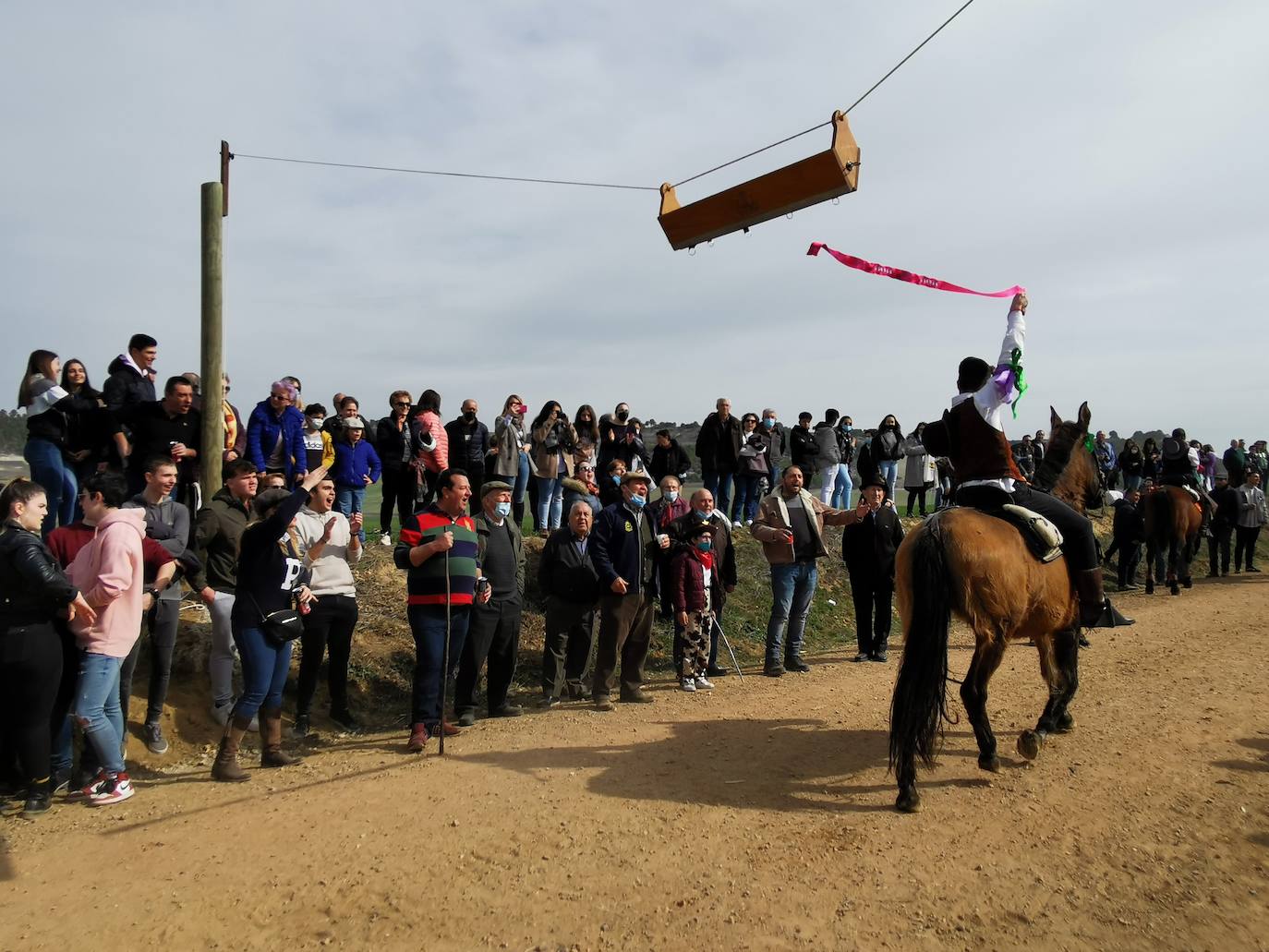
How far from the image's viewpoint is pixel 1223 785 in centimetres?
595

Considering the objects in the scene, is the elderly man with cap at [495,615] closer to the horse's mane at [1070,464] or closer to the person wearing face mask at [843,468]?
the horse's mane at [1070,464]

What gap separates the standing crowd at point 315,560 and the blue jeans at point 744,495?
2508 mm

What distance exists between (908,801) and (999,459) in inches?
104

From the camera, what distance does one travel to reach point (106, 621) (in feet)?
20.2

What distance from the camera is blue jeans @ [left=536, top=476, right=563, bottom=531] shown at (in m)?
13.4

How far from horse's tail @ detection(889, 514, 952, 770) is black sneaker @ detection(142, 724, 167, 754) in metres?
5.84

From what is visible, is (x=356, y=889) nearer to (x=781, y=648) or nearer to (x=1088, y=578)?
(x=1088, y=578)

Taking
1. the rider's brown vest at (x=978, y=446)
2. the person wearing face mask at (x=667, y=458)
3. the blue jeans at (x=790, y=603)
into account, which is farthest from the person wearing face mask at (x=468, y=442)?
the rider's brown vest at (x=978, y=446)

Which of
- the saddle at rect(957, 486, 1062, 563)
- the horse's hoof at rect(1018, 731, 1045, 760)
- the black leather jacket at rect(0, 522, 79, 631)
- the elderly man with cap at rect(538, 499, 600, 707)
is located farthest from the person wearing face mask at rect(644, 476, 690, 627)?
the black leather jacket at rect(0, 522, 79, 631)

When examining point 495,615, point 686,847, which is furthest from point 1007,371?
point 495,615

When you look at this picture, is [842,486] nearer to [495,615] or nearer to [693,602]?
[693,602]

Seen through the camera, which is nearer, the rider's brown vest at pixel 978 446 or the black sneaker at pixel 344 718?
the rider's brown vest at pixel 978 446

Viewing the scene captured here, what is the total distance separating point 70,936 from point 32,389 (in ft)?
19.1

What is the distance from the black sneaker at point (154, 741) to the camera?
741 centimetres
